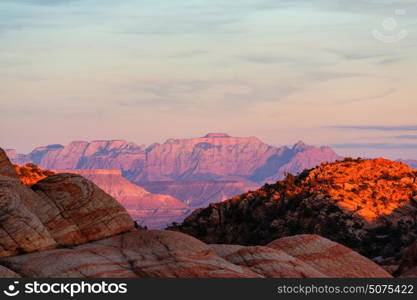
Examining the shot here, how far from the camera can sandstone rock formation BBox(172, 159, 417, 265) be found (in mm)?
80625

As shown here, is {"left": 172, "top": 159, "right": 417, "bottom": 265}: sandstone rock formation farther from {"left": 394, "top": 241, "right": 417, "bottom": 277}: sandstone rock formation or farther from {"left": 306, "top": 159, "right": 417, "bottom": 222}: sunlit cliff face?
{"left": 394, "top": 241, "right": 417, "bottom": 277}: sandstone rock formation

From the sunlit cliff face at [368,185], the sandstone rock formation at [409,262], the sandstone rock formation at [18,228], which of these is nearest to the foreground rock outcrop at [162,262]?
the sandstone rock formation at [18,228]

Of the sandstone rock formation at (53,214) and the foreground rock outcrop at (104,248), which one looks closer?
the foreground rock outcrop at (104,248)

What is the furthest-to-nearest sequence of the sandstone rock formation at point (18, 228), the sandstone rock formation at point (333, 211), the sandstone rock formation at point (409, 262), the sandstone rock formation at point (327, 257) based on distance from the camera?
the sandstone rock formation at point (333, 211)
the sandstone rock formation at point (409, 262)
the sandstone rock formation at point (327, 257)
the sandstone rock formation at point (18, 228)

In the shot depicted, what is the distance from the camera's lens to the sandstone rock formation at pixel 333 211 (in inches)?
3174

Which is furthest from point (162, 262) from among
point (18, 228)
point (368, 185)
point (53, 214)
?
point (368, 185)

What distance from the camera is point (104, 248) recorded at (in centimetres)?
→ 3941

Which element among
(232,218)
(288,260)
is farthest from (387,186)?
(288,260)

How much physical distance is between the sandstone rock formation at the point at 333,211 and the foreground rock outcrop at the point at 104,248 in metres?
31.2

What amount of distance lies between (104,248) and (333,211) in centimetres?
4809

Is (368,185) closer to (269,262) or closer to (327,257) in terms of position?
(327,257)

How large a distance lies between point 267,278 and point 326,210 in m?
47.9

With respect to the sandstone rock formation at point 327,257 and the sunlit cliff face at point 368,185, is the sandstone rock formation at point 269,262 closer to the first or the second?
the sandstone rock formation at point 327,257

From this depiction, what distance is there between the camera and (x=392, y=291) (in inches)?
1431
